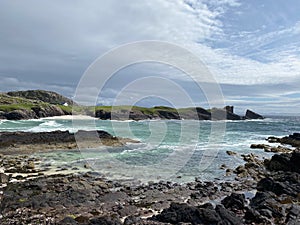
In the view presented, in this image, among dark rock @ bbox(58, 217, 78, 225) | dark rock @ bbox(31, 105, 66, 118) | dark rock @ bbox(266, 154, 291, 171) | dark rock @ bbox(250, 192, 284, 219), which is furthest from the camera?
dark rock @ bbox(31, 105, 66, 118)

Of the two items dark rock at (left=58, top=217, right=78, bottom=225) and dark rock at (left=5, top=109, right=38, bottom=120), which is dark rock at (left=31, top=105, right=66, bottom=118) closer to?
dark rock at (left=5, top=109, right=38, bottom=120)

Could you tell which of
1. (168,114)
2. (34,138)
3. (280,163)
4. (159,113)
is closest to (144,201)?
(280,163)

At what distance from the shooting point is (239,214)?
13617 mm

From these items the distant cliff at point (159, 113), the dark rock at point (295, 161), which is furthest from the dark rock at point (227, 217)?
the distant cliff at point (159, 113)

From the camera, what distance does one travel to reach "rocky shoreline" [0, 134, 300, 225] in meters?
12.1

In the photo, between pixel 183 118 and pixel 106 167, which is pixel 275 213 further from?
pixel 183 118

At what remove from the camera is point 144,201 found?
15805mm

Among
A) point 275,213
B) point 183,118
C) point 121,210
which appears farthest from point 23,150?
point 183,118

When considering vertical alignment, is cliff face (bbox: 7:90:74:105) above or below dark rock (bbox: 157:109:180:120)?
above

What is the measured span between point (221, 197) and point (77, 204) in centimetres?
921

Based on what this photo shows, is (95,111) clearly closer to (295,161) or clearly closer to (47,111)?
(47,111)

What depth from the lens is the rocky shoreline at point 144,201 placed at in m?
12.1

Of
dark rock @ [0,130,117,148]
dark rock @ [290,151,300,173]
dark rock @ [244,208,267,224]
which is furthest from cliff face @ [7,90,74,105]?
dark rock @ [244,208,267,224]

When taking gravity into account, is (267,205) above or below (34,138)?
below
